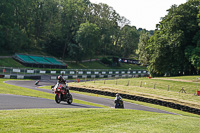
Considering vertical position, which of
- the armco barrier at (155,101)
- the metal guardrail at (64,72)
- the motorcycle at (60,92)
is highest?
the metal guardrail at (64,72)

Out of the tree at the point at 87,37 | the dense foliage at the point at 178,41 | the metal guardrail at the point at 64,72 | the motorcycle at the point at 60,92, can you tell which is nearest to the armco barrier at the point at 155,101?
the motorcycle at the point at 60,92

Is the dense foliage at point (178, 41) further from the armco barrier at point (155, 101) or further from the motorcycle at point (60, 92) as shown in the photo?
the motorcycle at point (60, 92)

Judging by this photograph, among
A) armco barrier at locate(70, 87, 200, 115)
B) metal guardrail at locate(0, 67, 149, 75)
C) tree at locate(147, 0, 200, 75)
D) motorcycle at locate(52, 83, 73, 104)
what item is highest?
tree at locate(147, 0, 200, 75)

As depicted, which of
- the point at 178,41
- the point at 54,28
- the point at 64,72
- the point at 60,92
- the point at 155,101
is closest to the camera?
the point at 60,92

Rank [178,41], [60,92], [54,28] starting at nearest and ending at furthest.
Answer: [60,92]
[178,41]
[54,28]

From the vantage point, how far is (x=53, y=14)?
3752 inches

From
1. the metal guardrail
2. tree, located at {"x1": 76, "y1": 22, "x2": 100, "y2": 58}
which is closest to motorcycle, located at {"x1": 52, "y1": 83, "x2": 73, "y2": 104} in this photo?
the metal guardrail

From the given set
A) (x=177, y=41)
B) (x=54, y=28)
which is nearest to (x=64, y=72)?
(x=177, y=41)

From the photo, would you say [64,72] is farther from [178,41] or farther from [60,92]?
[60,92]

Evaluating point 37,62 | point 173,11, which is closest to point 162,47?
point 173,11

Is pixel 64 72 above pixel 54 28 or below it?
below

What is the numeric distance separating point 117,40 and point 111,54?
12864mm

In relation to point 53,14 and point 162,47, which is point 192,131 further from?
point 53,14

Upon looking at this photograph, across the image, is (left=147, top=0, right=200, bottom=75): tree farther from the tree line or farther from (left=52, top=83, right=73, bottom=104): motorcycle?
(left=52, top=83, right=73, bottom=104): motorcycle
